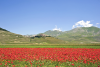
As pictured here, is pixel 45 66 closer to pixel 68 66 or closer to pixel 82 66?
pixel 68 66

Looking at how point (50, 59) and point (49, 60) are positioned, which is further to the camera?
point (50, 59)

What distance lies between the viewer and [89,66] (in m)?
10.4

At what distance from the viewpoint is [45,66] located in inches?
393

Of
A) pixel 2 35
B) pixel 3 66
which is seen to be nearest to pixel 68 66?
pixel 3 66

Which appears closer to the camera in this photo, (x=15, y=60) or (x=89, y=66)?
(x=89, y=66)

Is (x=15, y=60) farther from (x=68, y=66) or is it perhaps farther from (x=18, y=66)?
(x=68, y=66)

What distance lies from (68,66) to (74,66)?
63cm

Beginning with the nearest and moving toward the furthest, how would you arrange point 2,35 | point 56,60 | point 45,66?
point 45,66, point 56,60, point 2,35

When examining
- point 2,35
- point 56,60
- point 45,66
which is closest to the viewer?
point 45,66

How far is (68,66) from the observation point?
33.9 ft

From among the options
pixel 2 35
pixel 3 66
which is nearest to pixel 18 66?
pixel 3 66

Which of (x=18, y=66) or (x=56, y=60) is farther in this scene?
(x=56, y=60)

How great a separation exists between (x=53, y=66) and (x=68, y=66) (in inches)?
64.1

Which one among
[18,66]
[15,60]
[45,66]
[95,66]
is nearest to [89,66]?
[95,66]
